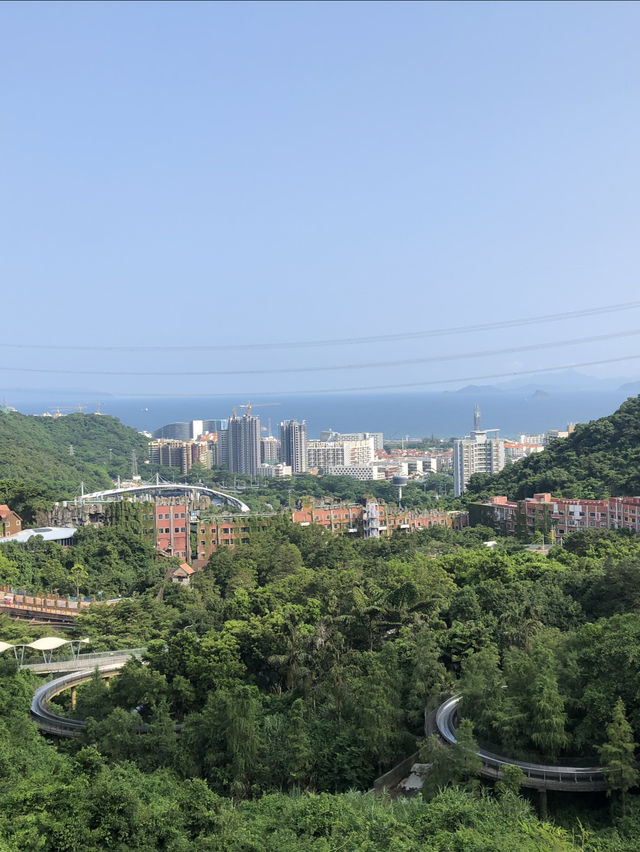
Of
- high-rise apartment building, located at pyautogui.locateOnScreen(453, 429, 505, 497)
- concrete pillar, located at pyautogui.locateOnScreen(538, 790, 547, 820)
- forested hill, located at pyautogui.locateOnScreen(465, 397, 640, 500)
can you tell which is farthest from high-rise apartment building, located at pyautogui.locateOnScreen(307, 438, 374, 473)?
concrete pillar, located at pyautogui.locateOnScreen(538, 790, 547, 820)

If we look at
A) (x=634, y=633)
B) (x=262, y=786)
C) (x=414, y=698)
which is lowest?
(x=262, y=786)

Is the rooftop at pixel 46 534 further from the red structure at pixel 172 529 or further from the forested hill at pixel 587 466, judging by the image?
the forested hill at pixel 587 466

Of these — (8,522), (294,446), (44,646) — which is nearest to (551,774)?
(44,646)

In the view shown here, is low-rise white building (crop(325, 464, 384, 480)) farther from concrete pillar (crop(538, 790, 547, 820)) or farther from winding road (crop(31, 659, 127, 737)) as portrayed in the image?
concrete pillar (crop(538, 790, 547, 820))

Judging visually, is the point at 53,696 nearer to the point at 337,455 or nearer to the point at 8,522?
the point at 8,522

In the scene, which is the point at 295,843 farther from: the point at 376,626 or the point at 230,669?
the point at 376,626

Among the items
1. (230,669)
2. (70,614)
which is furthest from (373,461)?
(230,669)
